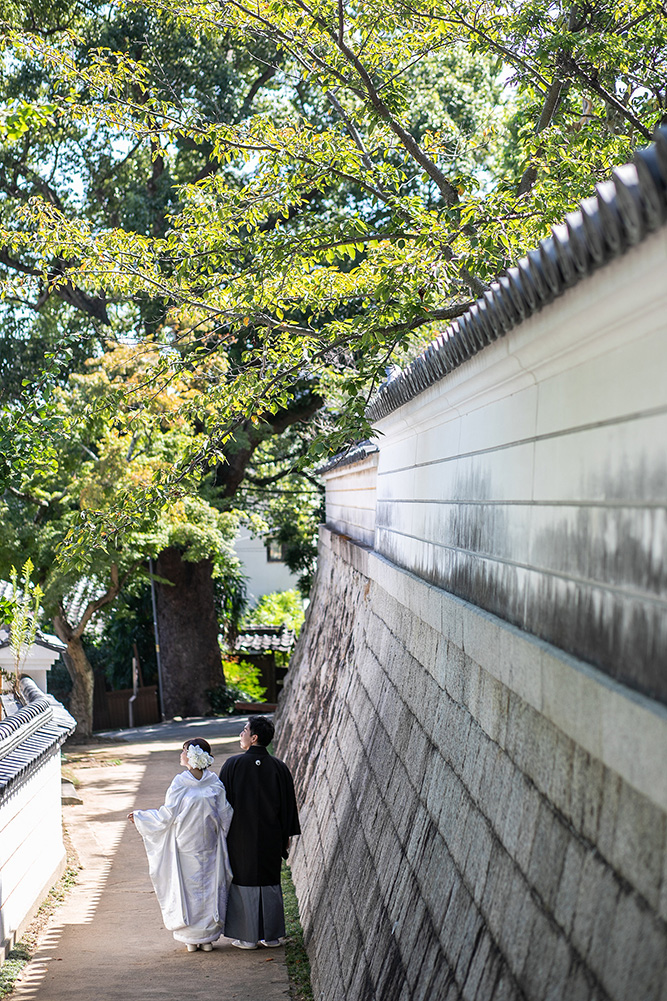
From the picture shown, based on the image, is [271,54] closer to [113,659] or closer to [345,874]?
[113,659]

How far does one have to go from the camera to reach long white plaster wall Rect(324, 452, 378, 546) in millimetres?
10570

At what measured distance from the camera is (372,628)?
8039 millimetres

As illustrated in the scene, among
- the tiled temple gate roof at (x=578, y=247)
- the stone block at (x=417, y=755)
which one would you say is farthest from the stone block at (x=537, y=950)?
the stone block at (x=417, y=755)

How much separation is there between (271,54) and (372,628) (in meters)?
14.4

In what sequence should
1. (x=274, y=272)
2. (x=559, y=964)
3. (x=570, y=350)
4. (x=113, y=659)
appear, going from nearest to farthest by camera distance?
(x=559, y=964)
(x=570, y=350)
(x=274, y=272)
(x=113, y=659)

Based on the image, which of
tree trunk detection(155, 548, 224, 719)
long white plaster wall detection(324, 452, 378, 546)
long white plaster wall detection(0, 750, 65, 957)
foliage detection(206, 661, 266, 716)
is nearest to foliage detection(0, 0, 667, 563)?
long white plaster wall detection(324, 452, 378, 546)

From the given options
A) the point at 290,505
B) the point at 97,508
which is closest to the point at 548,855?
the point at 97,508

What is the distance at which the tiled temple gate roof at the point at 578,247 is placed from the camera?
1961 mm

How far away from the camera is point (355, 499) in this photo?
40.9 feet

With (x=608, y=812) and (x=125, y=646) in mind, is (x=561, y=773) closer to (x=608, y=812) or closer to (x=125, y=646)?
(x=608, y=812)

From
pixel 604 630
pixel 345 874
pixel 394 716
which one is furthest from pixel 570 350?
pixel 345 874

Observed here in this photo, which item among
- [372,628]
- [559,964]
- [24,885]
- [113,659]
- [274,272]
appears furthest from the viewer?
[113,659]

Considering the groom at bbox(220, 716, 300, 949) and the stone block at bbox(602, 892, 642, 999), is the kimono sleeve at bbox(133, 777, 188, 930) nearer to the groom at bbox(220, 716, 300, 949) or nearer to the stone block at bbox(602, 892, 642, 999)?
the groom at bbox(220, 716, 300, 949)

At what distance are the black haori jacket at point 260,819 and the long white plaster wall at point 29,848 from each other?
59.4 inches
